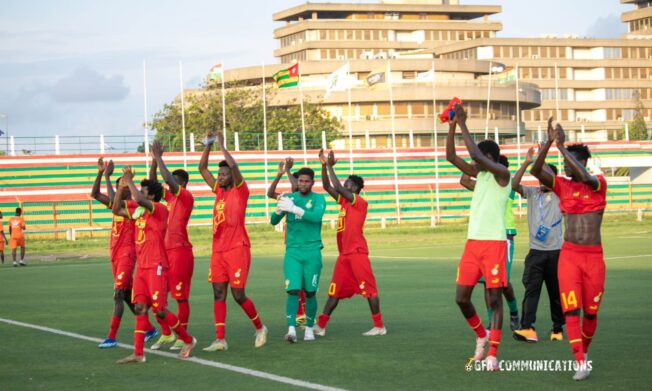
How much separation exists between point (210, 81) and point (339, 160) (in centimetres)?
2158

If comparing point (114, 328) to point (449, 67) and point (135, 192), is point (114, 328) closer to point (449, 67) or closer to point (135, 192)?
point (135, 192)

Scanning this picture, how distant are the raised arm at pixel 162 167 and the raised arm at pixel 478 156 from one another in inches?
152

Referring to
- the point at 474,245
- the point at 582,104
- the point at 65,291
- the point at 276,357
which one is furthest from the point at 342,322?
the point at 582,104

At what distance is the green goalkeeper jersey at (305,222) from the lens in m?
14.0

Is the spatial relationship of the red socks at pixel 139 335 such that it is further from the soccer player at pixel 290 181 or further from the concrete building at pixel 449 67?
the concrete building at pixel 449 67

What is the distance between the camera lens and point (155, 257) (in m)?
12.8

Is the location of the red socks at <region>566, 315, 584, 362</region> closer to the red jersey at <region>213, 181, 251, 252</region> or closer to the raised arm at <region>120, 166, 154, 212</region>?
the red jersey at <region>213, 181, 251, 252</region>

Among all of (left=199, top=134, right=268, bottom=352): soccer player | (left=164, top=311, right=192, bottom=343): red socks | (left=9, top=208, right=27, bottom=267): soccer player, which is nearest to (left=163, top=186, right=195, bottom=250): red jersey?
(left=199, top=134, right=268, bottom=352): soccer player

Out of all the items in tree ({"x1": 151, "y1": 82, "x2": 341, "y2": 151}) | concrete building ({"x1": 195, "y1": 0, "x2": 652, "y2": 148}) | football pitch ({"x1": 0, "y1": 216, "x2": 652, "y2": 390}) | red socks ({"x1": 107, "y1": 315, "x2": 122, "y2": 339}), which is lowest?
football pitch ({"x1": 0, "y1": 216, "x2": 652, "y2": 390})

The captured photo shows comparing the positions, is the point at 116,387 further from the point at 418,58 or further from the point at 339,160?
the point at 418,58

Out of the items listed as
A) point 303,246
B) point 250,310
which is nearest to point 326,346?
point 250,310

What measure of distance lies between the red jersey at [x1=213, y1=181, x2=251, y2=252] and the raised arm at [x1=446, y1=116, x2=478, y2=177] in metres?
3.07

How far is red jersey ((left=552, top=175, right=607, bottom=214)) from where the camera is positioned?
11000 mm

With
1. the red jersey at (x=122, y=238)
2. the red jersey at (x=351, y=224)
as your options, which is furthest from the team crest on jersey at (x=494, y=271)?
the red jersey at (x=122, y=238)
